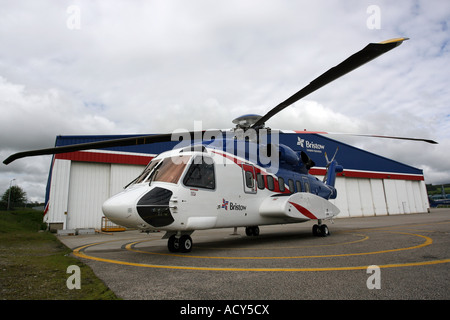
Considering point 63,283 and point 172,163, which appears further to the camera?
point 172,163

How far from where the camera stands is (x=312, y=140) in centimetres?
A: 3061

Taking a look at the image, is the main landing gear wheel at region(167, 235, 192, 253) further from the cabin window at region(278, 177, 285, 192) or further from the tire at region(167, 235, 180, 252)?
the cabin window at region(278, 177, 285, 192)

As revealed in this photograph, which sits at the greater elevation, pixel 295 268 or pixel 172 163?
pixel 172 163

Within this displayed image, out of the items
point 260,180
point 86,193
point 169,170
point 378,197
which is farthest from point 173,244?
point 378,197

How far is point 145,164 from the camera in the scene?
2091 cm

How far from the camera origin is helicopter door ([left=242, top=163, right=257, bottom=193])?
29.6 feet

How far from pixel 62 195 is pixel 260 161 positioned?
47.2ft

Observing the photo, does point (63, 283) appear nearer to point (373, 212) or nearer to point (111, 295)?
point (111, 295)

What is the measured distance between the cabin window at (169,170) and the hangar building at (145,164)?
326 cm

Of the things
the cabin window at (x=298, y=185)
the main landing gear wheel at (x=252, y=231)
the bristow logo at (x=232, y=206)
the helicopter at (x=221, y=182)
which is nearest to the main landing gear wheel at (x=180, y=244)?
the helicopter at (x=221, y=182)

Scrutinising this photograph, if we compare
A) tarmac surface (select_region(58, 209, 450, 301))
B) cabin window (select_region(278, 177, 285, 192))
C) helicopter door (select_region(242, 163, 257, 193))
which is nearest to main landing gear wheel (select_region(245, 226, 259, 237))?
cabin window (select_region(278, 177, 285, 192))

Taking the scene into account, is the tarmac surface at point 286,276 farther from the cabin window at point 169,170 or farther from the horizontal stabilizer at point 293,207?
the horizontal stabilizer at point 293,207
